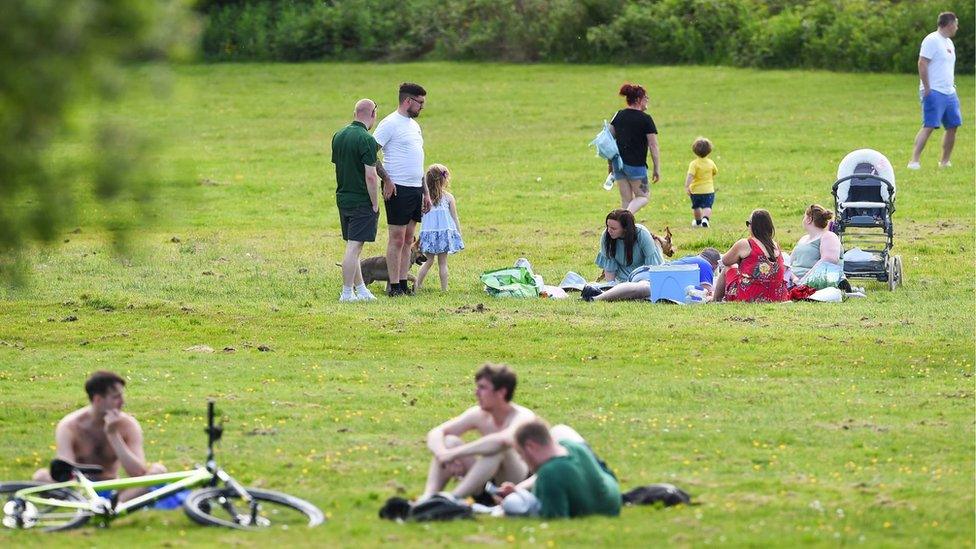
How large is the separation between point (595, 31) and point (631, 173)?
88.7 feet

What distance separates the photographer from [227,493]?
9.55 metres

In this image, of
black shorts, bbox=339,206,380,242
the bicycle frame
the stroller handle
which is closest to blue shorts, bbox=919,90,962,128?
the stroller handle

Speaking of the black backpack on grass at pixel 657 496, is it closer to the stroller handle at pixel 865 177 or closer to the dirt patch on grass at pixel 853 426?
the dirt patch on grass at pixel 853 426

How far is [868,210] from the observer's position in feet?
62.5

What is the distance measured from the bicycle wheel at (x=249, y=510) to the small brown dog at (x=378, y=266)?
9253 mm

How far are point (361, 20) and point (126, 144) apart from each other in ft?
147

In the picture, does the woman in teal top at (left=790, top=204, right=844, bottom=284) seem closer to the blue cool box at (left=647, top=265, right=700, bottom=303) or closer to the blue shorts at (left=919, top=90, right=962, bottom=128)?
the blue cool box at (left=647, top=265, right=700, bottom=303)

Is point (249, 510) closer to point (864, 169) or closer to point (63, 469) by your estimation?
point (63, 469)

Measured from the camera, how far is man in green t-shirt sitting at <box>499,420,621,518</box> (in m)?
9.53

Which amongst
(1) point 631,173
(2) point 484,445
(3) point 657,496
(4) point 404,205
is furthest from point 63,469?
(1) point 631,173

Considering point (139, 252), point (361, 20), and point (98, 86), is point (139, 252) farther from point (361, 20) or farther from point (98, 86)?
point (361, 20)

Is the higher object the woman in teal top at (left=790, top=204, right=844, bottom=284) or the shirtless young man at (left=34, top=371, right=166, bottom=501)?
the woman in teal top at (left=790, top=204, right=844, bottom=284)

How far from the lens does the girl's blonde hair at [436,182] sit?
61.9ft

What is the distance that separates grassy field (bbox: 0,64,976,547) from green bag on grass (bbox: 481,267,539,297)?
0.22 meters
